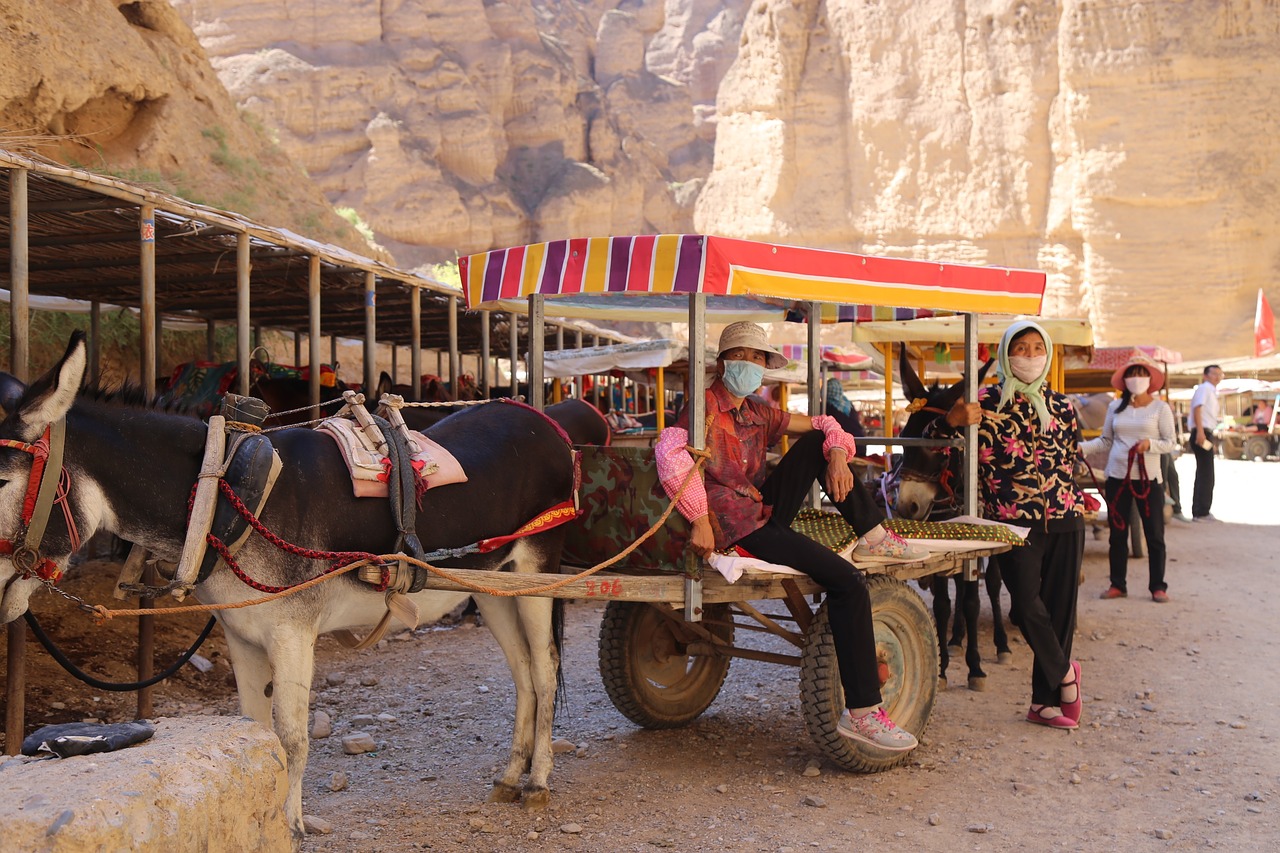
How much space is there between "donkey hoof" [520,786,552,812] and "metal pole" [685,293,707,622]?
95cm

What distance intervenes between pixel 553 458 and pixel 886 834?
2.06 metres

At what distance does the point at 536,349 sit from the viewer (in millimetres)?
5184

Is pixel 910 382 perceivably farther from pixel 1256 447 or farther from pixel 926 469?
pixel 1256 447

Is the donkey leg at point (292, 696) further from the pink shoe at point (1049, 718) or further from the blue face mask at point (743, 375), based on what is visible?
the pink shoe at point (1049, 718)

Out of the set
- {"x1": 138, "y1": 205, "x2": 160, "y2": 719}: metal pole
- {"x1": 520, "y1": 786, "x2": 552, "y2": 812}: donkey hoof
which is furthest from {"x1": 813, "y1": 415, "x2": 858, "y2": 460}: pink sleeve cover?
{"x1": 138, "y1": 205, "x2": 160, "y2": 719}: metal pole

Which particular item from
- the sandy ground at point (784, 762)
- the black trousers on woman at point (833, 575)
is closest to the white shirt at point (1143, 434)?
the sandy ground at point (784, 762)

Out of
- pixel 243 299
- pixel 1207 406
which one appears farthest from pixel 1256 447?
pixel 243 299

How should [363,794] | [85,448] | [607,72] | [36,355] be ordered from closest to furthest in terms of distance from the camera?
[85,448], [363,794], [36,355], [607,72]

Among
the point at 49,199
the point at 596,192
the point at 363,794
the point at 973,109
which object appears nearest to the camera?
the point at 363,794

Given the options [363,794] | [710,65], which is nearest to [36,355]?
[363,794]

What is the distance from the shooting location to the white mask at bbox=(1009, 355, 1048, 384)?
16.8 feet

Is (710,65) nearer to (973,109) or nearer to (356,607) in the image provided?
(973,109)

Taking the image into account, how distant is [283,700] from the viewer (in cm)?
347

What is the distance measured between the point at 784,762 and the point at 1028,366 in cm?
229
